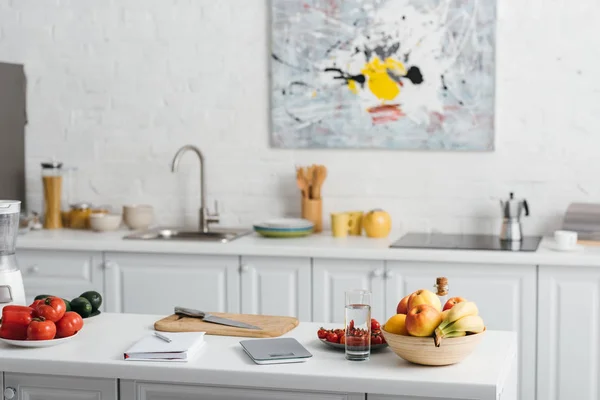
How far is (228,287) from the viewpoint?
443 centimetres

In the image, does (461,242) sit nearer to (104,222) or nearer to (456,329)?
(104,222)

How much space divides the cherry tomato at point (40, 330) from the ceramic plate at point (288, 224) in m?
1.99

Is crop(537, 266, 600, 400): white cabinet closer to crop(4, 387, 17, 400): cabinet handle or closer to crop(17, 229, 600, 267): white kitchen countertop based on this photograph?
crop(17, 229, 600, 267): white kitchen countertop

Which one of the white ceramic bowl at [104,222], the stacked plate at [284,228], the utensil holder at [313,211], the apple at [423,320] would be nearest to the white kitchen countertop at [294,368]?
the apple at [423,320]

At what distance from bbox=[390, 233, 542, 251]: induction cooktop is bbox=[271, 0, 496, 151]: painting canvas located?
47 centimetres

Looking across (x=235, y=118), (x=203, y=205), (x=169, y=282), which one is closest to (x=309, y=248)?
(x=169, y=282)

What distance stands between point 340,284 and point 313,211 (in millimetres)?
615

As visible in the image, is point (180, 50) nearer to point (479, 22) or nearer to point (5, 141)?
point (5, 141)

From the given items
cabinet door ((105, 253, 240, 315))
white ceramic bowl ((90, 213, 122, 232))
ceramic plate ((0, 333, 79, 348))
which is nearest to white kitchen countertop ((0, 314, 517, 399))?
ceramic plate ((0, 333, 79, 348))

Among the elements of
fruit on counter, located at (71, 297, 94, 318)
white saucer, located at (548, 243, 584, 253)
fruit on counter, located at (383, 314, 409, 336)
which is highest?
white saucer, located at (548, 243, 584, 253)

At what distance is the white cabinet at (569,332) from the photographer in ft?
13.1

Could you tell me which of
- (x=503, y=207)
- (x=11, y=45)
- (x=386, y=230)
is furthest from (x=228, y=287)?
(x=11, y=45)

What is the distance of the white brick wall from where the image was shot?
458cm

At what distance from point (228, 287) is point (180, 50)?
1.45 m
